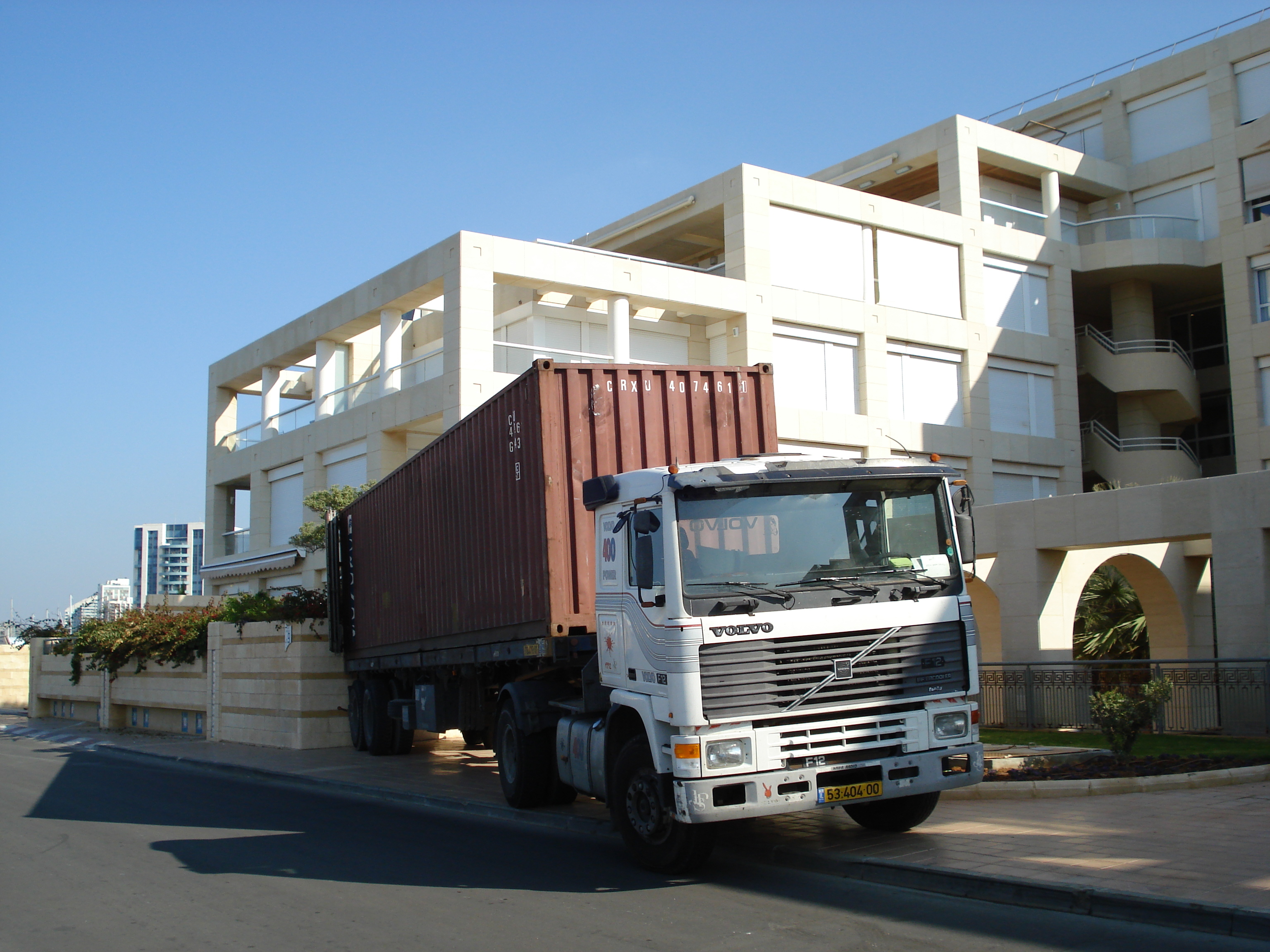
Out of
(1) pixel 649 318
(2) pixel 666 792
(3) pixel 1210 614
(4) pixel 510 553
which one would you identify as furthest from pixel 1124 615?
(2) pixel 666 792

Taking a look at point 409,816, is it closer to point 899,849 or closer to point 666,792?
point 666,792

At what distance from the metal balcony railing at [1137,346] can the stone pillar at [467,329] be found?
2138 cm

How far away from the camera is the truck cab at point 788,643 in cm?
741

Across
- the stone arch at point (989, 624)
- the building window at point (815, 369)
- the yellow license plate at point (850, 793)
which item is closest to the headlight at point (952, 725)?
the yellow license plate at point (850, 793)

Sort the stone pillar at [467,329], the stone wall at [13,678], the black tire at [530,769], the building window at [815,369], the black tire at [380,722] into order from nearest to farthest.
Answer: the black tire at [530,769] < the black tire at [380,722] < the stone pillar at [467,329] < the building window at [815,369] < the stone wall at [13,678]

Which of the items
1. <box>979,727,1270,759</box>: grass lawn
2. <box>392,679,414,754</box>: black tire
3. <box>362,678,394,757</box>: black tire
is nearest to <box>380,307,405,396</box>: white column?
<box>362,678,394,757</box>: black tire

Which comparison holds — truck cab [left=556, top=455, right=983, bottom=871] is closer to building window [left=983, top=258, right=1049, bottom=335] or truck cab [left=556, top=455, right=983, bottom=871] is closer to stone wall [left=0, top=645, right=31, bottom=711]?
building window [left=983, top=258, right=1049, bottom=335]

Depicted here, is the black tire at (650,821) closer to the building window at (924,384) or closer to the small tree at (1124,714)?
the small tree at (1124,714)

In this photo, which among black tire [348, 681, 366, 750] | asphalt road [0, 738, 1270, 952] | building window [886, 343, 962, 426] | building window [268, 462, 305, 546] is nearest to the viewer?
asphalt road [0, 738, 1270, 952]

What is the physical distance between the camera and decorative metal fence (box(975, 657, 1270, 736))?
50.4ft

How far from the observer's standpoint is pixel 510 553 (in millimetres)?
11406

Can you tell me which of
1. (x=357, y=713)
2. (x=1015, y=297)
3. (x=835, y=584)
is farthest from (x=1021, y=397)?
(x=835, y=584)

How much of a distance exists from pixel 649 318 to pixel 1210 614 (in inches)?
628

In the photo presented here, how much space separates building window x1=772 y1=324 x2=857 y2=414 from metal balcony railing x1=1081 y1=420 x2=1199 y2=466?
10362 millimetres
